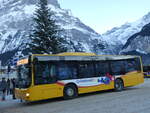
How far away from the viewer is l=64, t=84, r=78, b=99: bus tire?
14.5m

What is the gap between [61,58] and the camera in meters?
14.6

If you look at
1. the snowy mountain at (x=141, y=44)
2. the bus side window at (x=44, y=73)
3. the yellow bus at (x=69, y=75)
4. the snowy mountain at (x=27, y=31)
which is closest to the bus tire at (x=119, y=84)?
the yellow bus at (x=69, y=75)

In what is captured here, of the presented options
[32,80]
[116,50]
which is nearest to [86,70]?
[32,80]

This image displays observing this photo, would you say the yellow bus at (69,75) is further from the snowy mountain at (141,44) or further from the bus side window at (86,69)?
the snowy mountain at (141,44)

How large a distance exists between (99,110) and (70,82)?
499 cm

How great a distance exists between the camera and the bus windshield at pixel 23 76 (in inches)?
519

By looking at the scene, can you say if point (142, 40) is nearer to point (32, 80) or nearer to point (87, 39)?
point (87, 39)

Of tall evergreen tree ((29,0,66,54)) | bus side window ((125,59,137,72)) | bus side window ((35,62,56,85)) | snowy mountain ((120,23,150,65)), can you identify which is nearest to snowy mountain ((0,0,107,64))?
snowy mountain ((120,23,150,65))

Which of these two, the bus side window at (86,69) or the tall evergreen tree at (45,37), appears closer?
the bus side window at (86,69)

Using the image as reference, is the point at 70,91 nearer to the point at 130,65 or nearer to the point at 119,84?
the point at 119,84

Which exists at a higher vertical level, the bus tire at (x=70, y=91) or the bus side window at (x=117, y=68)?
the bus side window at (x=117, y=68)

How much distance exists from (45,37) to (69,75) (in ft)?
64.7

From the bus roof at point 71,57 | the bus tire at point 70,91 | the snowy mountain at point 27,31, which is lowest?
the bus tire at point 70,91

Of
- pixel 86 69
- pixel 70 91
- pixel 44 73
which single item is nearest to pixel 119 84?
pixel 86 69
